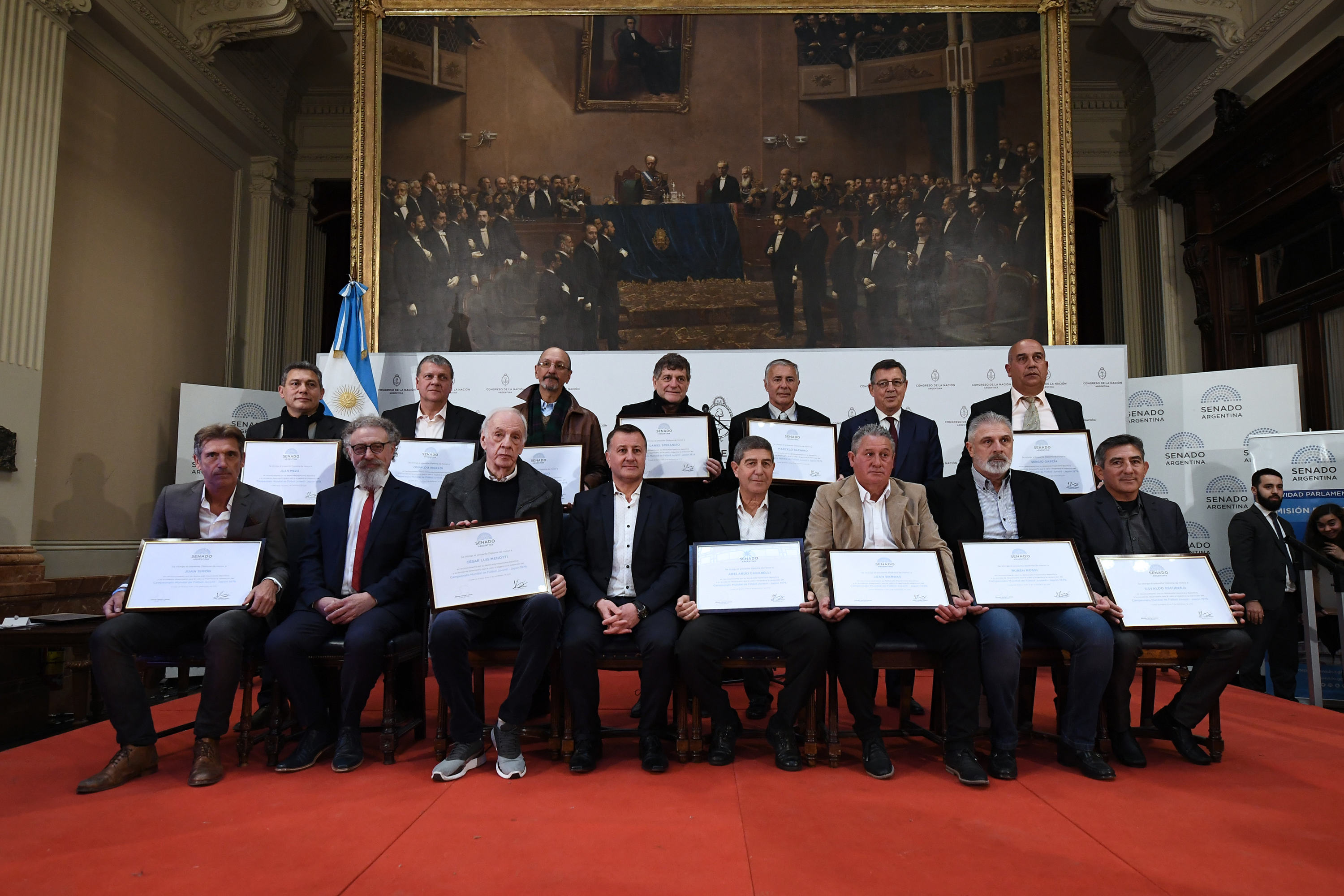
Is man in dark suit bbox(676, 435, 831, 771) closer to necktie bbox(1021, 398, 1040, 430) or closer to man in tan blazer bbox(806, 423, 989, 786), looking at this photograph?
man in tan blazer bbox(806, 423, 989, 786)

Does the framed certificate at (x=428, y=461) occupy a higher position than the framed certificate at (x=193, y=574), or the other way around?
the framed certificate at (x=428, y=461)

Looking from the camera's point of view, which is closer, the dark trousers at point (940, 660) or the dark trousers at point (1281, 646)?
the dark trousers at point (940, 660)

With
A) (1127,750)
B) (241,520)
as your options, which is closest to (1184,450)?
(1127,750)

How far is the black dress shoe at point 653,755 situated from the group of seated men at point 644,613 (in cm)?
1

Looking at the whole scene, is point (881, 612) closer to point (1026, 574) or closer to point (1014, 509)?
point (1026, 574)

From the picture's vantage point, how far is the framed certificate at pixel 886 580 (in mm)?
3641

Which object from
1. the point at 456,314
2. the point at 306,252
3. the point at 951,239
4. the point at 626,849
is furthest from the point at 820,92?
the point at 626,849

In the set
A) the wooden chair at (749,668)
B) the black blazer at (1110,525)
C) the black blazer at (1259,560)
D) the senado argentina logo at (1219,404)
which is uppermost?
the senado argentina logo at (1219,404)

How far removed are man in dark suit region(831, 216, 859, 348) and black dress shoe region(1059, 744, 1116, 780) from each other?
5664mm

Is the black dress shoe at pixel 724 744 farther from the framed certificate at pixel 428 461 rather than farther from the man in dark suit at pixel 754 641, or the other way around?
the framed certificate at pixel 428 461

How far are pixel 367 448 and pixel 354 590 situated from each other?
2.15ft

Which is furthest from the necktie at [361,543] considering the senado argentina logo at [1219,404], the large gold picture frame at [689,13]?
the senado argentina logo at [1219,404]

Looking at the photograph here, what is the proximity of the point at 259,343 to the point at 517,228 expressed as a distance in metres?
3.45

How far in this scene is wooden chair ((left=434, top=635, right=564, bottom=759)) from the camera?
372 centimetres
